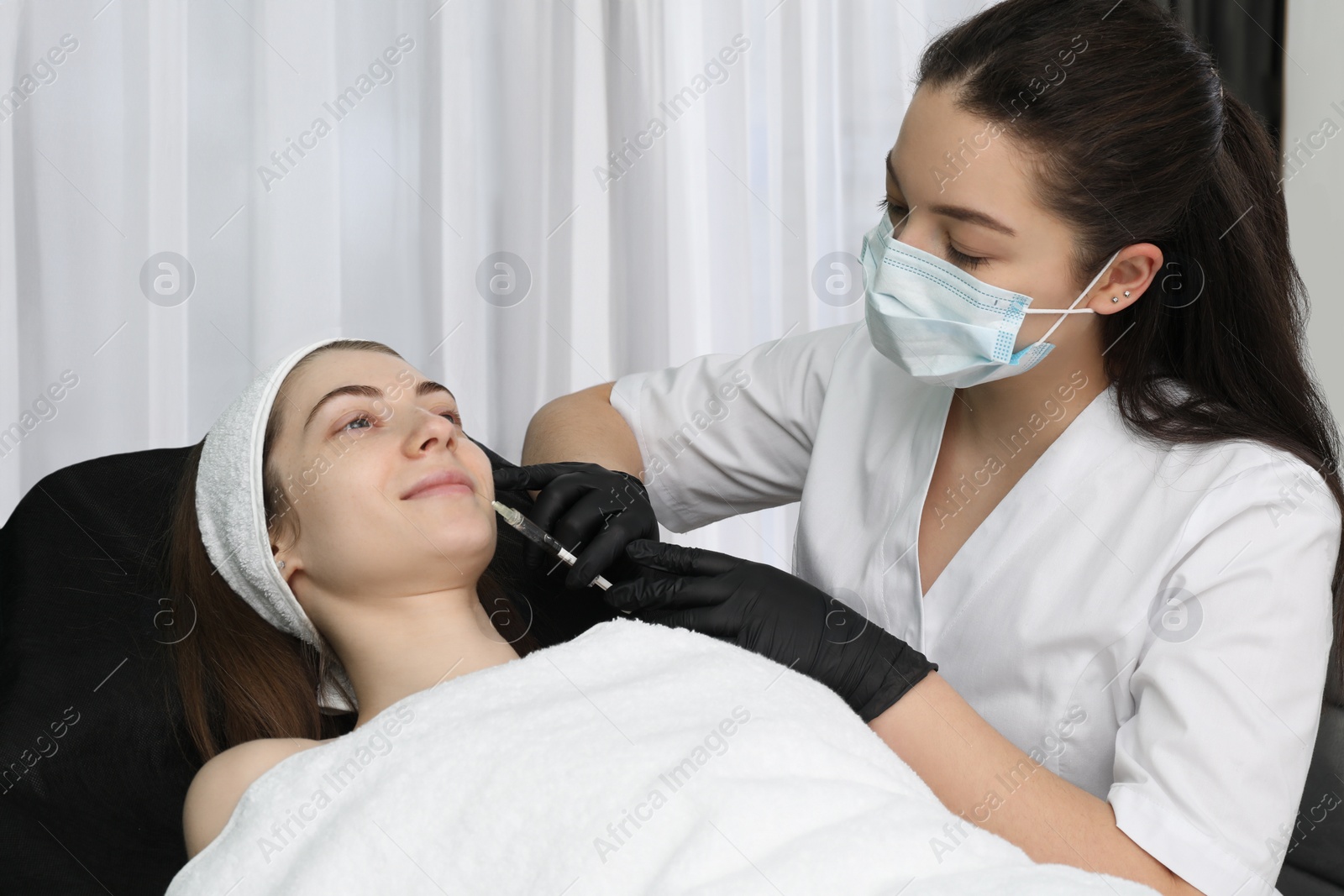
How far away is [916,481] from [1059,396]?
0.72 ft

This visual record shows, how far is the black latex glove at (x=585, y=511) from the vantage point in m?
1.22

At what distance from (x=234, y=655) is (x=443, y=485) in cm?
39

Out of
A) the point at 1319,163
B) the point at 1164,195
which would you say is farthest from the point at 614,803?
the point at 1319,163

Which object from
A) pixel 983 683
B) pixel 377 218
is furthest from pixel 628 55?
pixel 983 683

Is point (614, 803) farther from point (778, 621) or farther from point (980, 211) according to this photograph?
point (980, 211)

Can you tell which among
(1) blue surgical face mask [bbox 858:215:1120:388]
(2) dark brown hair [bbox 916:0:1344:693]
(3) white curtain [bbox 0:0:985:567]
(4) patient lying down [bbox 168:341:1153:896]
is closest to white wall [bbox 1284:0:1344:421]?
(3) white curtain [bbox 0:0:985:567]

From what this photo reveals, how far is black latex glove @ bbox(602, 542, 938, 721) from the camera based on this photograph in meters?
1.17

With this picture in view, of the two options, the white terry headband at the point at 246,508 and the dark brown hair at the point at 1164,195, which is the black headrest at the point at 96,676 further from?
the dark brown hair at the point at 1164,195

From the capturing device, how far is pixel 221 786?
113cm

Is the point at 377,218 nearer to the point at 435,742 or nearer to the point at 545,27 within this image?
the point at 545,27

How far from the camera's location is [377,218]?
2.36m

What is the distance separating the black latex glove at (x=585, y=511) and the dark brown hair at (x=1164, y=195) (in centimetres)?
61

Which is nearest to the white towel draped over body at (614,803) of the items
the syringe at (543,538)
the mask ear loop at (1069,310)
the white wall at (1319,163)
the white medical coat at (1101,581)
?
the syringe at (543,538)

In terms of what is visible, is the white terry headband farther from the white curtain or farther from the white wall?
the white wall
